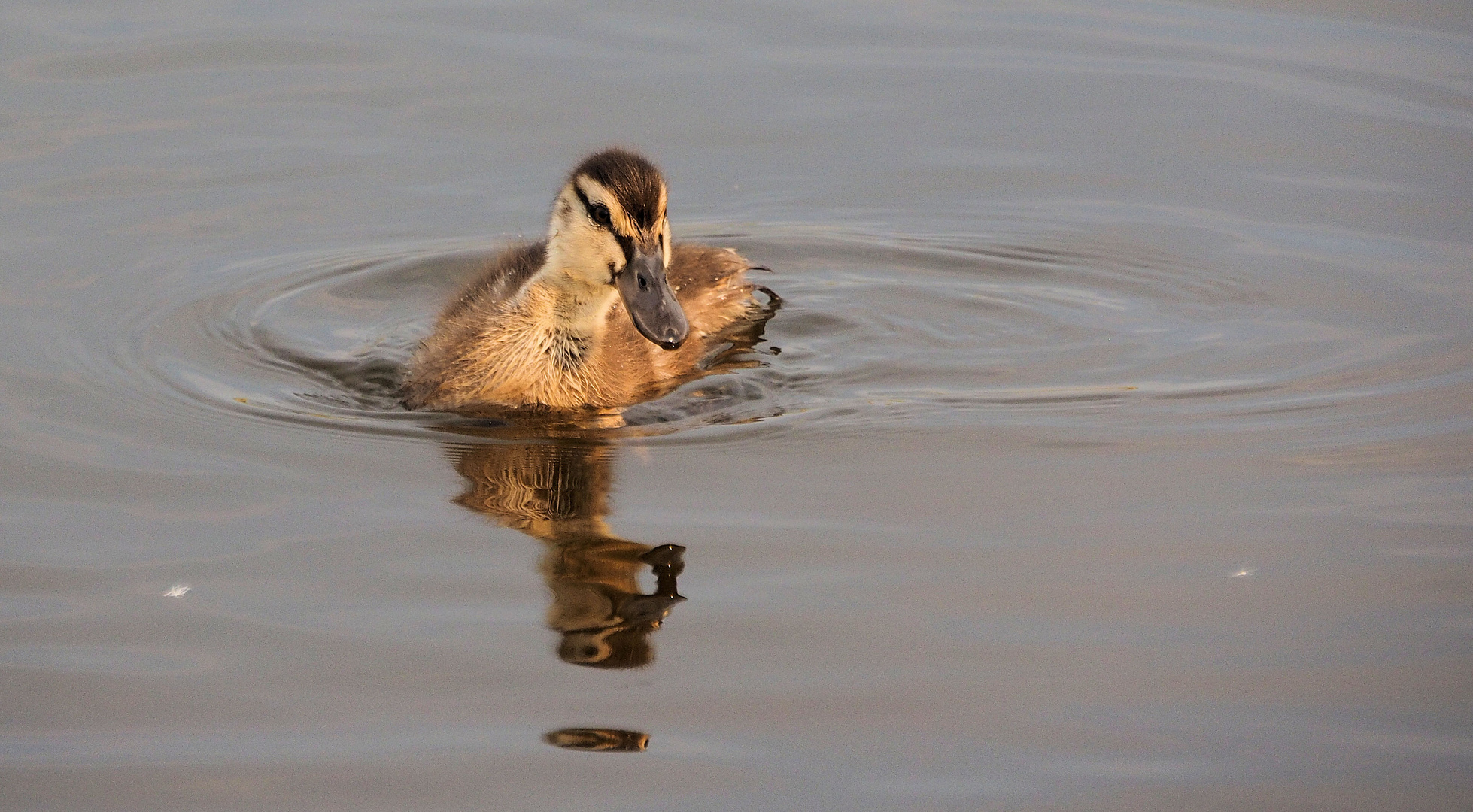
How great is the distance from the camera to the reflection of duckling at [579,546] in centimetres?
482

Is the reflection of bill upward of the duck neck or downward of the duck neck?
downward

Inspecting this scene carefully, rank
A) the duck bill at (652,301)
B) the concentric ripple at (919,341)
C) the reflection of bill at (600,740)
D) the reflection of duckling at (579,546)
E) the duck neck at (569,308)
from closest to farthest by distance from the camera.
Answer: the reflection of bill at (600,740) < the reflection of duckling at (579,546) < the duck bill at (652,301) < the concentric ripple at (919,341) < the duck neck at (569,308)

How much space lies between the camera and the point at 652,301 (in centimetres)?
655

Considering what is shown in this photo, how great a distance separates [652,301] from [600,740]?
2.53 m

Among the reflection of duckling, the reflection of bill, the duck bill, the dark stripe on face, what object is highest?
the dark stripe on face

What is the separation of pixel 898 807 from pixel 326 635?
5.57ft

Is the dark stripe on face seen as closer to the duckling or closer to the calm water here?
the duckling

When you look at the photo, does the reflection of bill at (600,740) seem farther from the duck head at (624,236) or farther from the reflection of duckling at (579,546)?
the duck head at (624,236)

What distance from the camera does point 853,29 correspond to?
11680 millimetres

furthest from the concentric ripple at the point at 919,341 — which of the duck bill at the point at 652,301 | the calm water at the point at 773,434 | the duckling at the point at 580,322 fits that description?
the duck bill at the point at 652,301

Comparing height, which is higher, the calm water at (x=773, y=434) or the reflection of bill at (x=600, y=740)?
the calm water at (x=773, y=434)

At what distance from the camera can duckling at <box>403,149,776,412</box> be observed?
259 inches

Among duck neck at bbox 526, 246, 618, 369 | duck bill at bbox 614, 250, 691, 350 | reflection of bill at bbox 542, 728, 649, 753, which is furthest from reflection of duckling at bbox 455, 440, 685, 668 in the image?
duck neck at bbox 526, 246, 618, 369

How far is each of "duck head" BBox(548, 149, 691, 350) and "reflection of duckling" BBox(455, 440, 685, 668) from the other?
556 mm
